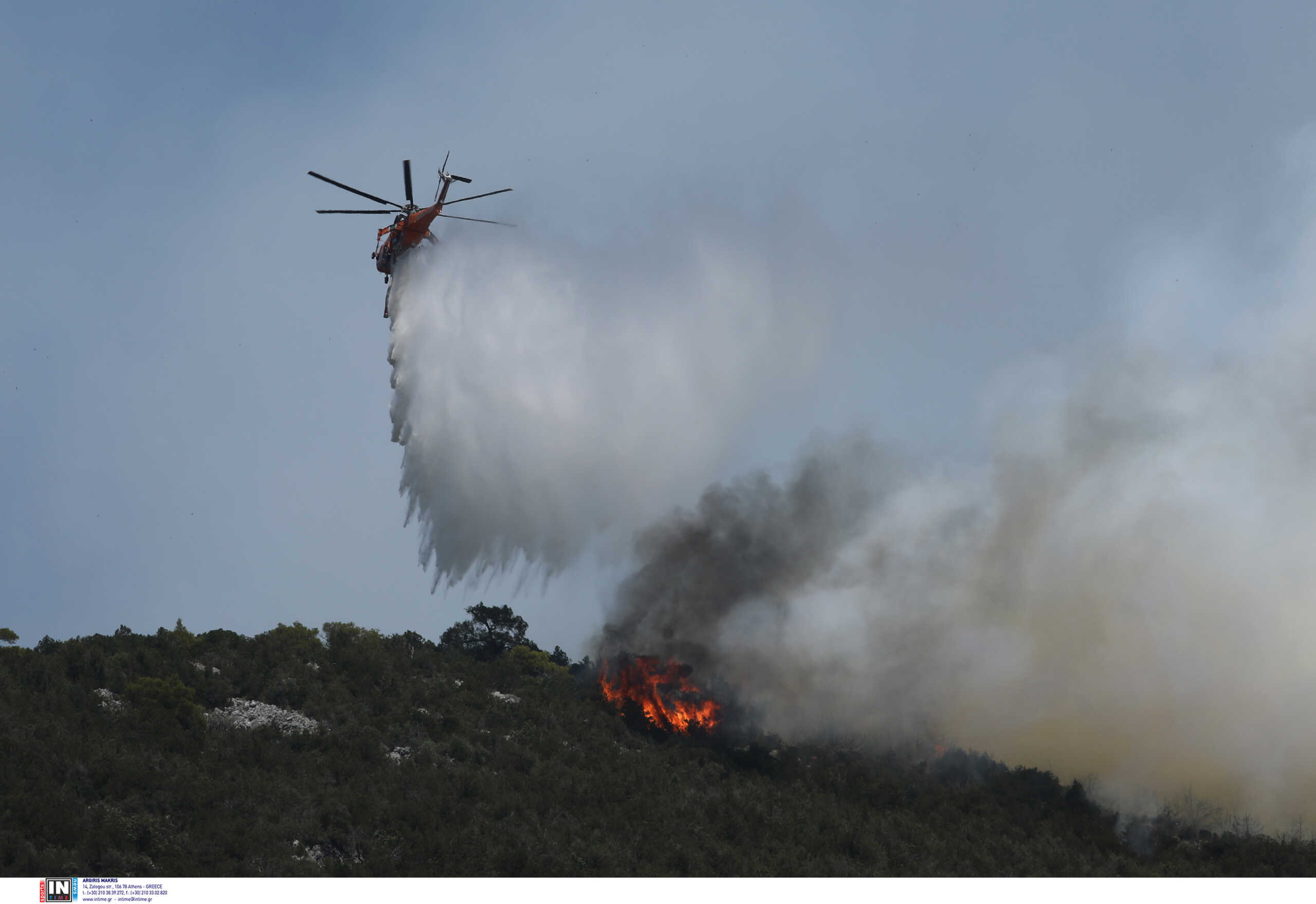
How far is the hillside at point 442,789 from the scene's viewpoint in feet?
Result: 118

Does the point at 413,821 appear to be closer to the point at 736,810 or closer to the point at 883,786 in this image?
the point at 736,810

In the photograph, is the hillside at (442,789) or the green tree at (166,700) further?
the green tree at (166,700)

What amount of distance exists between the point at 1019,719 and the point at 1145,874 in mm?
15917

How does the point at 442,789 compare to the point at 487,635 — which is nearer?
the point at 442,789

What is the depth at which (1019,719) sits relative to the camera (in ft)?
192

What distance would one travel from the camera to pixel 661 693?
2457 inches

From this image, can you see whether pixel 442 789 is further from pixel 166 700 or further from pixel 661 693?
pixel 661 693
